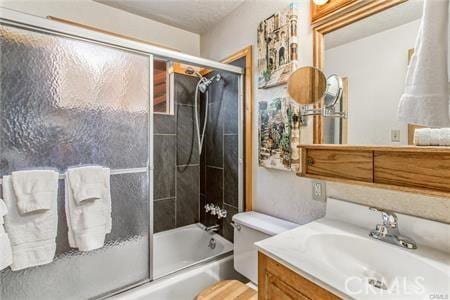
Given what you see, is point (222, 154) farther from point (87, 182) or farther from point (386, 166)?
point (386, 166)

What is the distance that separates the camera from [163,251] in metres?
2.16

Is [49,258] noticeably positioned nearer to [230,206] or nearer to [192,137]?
[230,206]

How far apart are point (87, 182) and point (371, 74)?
1525 mm

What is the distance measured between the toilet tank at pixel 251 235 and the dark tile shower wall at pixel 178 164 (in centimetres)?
94

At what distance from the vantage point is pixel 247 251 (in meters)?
1.53

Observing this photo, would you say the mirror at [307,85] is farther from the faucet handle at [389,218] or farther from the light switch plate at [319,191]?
the faucet handle at [389,218]

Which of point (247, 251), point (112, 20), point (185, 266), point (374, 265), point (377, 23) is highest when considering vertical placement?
point (112, 20)

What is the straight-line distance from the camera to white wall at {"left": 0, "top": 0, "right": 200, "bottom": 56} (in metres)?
1.65

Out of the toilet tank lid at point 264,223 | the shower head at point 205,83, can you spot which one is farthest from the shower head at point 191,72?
the toilet tank lid at point 264,223

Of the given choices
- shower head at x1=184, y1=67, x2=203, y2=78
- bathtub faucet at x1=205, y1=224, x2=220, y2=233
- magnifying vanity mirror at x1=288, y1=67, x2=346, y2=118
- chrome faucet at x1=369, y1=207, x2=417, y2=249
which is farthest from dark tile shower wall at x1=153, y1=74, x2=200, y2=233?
chrome faucet at x1=369, y1=207, x2=417, y2=249

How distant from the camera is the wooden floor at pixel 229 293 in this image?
1.40m

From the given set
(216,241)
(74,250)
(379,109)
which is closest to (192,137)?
(216,241)

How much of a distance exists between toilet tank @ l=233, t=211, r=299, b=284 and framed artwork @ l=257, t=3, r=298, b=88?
908 mm

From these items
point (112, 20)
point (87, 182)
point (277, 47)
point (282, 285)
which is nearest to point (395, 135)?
point (282, 285)
